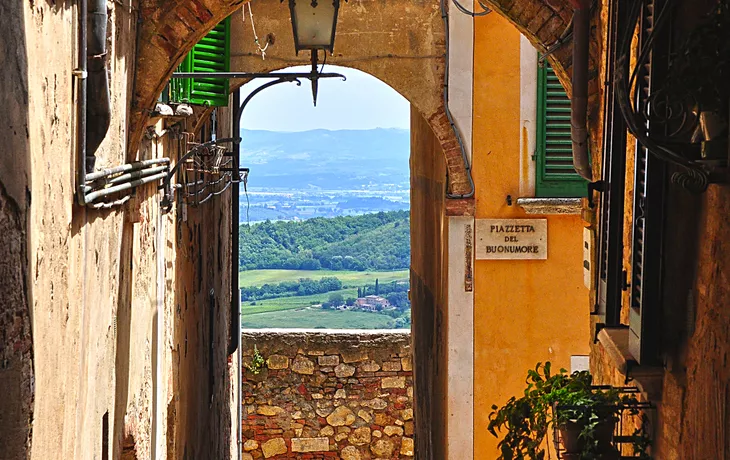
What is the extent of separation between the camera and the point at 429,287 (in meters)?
12.4

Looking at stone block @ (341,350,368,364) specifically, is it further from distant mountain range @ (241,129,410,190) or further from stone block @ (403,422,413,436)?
distant mountain range @ (241,129,410,190)

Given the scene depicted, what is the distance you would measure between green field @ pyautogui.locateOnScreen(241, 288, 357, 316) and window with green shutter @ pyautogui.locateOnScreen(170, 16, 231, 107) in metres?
26.9

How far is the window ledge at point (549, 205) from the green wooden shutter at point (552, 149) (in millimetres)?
92

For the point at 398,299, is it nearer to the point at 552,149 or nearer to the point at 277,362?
the point at 277,362

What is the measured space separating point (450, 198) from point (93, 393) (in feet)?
16.3

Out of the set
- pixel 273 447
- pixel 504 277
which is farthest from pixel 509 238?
pixel 273 447

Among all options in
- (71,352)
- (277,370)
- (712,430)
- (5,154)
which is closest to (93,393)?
(71,352)

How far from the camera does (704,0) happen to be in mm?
4062

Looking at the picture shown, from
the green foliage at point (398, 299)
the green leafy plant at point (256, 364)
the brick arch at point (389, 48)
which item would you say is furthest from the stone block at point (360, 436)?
the green foliage at point (398, 299)

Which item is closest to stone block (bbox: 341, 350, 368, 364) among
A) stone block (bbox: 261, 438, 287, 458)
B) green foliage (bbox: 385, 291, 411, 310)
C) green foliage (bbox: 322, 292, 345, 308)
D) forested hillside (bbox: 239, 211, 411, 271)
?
stone block (bbox: 261, 438, 287, 458)

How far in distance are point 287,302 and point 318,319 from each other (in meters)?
3.68

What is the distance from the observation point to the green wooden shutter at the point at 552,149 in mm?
10023

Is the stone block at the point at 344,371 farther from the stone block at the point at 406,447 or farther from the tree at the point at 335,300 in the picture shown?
the tree at the point at 335,300

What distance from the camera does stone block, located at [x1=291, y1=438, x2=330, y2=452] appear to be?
1659cm
